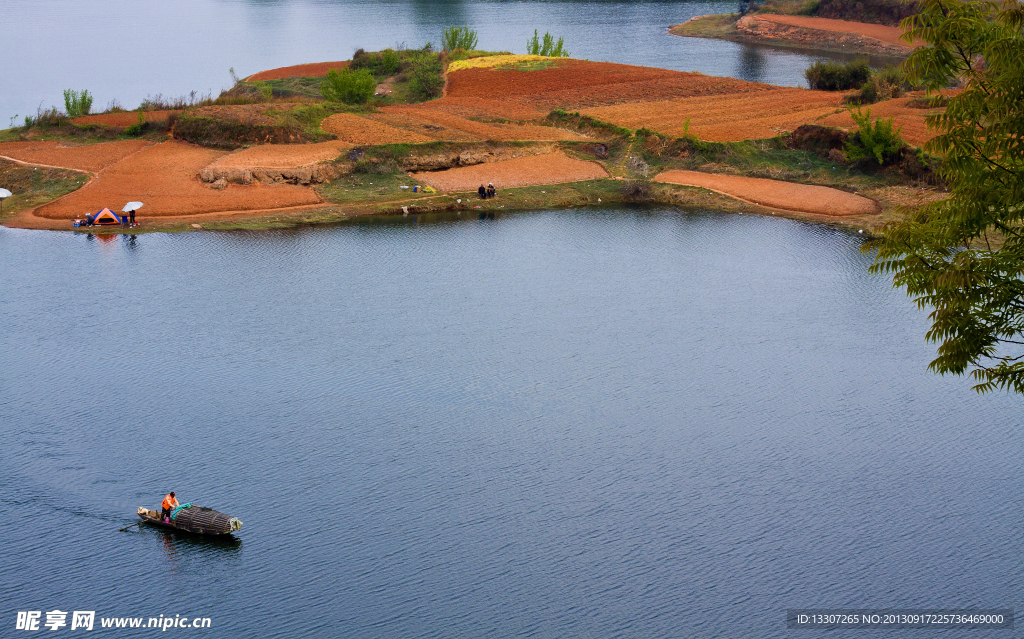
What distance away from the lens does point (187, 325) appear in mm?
44594

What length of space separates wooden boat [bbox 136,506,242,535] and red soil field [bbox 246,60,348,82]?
88.5m

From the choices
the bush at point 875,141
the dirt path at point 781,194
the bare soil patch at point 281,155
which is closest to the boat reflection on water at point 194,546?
the bare soil patch at point 281,155

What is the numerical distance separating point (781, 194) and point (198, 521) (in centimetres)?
5176

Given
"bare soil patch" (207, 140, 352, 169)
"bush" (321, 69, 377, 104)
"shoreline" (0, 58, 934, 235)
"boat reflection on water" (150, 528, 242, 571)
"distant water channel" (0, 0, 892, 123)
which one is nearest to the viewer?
"boat reflection on water" (150, 528, 242, 571)

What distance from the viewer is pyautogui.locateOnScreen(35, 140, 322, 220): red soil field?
62812mm

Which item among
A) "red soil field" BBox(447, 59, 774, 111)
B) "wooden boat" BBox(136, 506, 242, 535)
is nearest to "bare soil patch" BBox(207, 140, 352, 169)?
"red soil field" BBox(447, 59, 774, 111)

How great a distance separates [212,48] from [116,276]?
11548cm

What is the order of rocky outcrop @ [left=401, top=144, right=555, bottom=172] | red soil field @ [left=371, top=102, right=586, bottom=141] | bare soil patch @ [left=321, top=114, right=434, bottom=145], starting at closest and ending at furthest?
1. rocky outcrop @ [left=401, top=144, right=555, bottom=172]
2. bare soil patch @ [left=321, top=114, right=434, bottom=145]
3. red soil field @ [left=371, top=102, right=586, bottom=141]

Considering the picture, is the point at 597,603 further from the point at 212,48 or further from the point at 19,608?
the point at 212,48

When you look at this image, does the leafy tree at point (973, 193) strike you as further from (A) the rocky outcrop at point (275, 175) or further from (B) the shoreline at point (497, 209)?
(A) the rocky outcrop at point (275, 175)

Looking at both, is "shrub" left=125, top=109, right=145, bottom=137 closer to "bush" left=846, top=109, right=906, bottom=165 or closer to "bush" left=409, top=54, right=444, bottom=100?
"bush" left=409, top=54, right=444, bottom=100

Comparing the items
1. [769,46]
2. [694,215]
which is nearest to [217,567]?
[694,215]

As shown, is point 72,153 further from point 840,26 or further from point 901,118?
point 840,26

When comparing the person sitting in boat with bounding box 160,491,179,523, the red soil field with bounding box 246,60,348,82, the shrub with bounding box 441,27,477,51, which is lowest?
the person sitting in boat with bounding box 160,491,179,523
